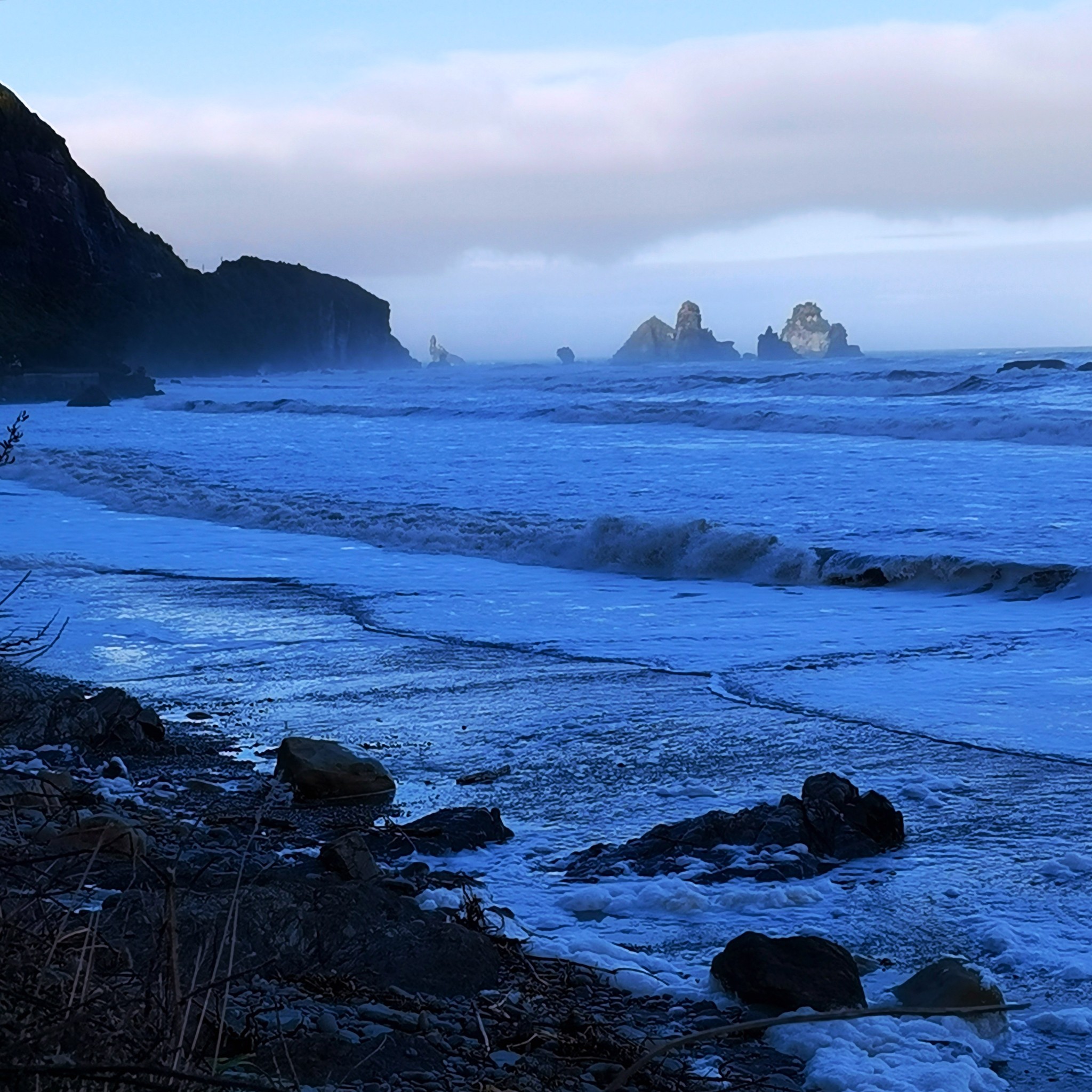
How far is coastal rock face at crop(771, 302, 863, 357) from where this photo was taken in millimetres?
154000

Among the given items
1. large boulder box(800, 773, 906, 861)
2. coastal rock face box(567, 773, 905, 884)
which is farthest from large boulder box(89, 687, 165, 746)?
large boulder box(800, 773, 906, 861)

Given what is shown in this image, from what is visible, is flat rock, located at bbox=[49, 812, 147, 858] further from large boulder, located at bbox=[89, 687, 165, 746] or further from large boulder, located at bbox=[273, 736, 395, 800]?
large boulder, located at bbox=[89, 687, 165, 746]

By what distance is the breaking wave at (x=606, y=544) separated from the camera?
1076 centimetres

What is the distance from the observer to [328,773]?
509cm

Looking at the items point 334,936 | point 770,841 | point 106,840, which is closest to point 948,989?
point 770,841

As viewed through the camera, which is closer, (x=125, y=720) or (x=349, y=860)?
(x=349, y=860)

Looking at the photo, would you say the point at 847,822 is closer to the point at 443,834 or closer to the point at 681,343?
the point at 443,834

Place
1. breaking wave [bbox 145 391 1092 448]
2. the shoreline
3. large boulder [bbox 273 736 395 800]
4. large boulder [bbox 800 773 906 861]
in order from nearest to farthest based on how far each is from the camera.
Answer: the shoreline < large boulder [bbox 800 773 906 861] < large boulder [bbox 273 736 395 800] < breaking wave [bbox 145 391 1092 448]

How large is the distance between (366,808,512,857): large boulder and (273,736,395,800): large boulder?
448 millimetres

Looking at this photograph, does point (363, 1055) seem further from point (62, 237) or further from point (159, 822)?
point (62, 237)

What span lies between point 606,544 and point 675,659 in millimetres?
4828

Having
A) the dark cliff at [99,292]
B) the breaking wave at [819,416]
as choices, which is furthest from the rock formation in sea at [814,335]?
the breaking wave at [819,416]

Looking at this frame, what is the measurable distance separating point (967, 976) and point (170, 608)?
24.1 ft

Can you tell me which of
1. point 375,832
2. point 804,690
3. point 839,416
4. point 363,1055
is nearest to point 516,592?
point 804,690
